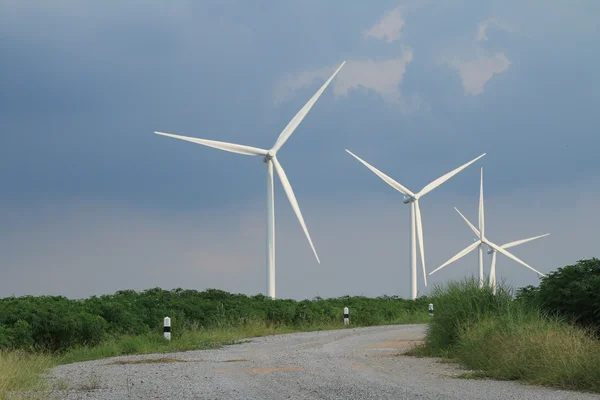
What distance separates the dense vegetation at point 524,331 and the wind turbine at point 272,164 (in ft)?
61.6

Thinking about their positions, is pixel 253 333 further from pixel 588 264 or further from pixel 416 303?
pixel 416 303

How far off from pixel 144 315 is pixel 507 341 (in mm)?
15300

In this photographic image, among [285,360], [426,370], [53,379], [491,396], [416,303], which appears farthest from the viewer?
[416,303]

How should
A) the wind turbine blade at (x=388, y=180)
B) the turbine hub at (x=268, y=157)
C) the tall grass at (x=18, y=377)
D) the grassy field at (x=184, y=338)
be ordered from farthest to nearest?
the wind turbine blade at (x=388, y=180) → the turbine hub at (x=268, y=157) → the grassy field at (x=184, y=338) → the tall grass at (x=18, y=377)

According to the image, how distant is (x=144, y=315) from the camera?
28.5 metres

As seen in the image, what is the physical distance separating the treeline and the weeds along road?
4544 millimetres

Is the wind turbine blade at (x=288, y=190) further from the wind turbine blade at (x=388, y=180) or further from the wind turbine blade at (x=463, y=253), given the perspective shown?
the wind turbine blade at (x=463, y=253)

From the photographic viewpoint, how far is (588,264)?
2148 centimetres

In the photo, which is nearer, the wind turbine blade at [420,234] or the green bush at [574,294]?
the green bush at [574,294]

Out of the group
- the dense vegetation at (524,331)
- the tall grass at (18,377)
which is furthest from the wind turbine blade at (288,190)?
the tall grass at (18,377)

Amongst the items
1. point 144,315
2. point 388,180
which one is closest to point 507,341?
point 144,315

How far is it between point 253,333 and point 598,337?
13.7 metres

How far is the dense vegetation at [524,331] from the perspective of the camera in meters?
15.0

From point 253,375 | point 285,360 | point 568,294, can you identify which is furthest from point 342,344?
point 253,375
